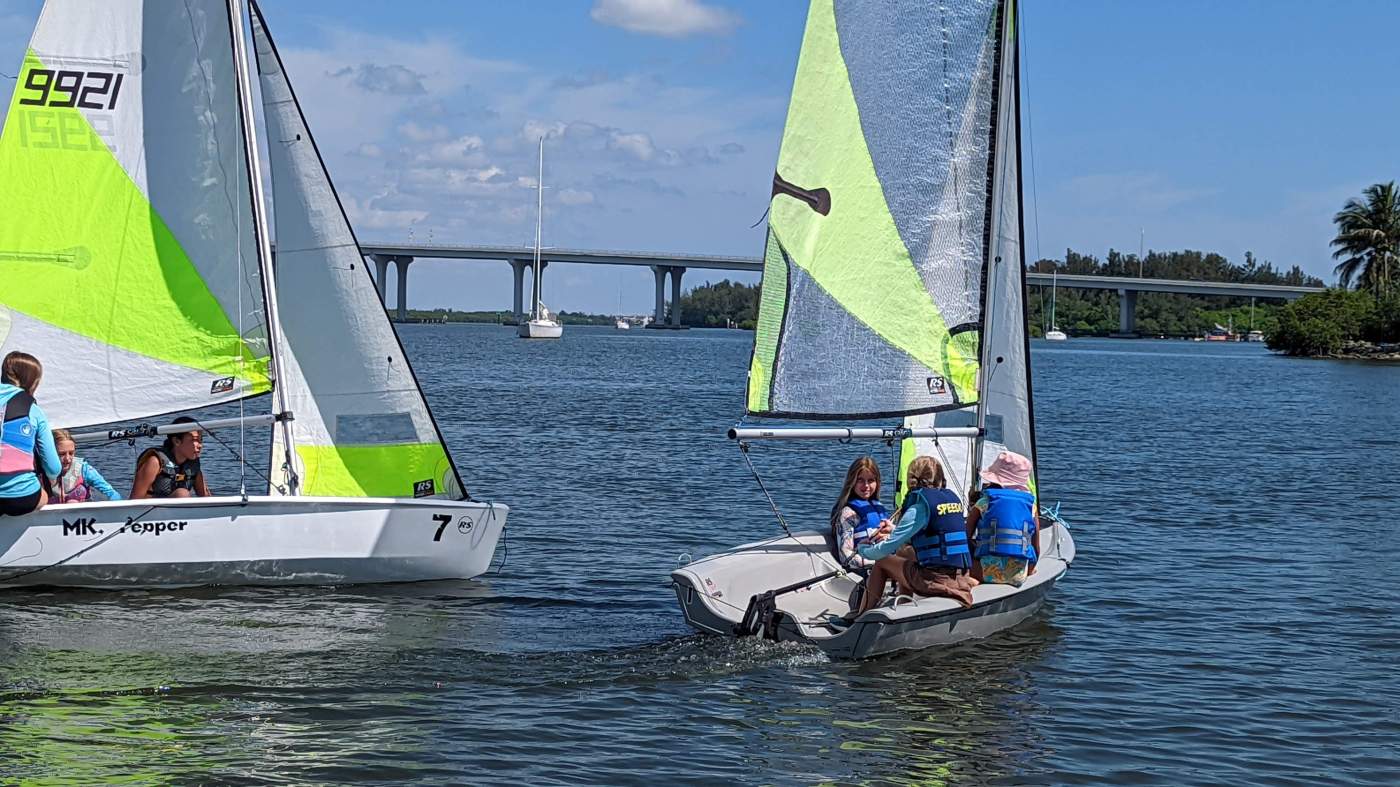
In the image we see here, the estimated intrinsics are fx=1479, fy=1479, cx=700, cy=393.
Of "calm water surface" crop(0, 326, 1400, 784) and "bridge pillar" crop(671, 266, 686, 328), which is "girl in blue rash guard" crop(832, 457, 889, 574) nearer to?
"calm water surface" crop(0, 326, 1400, 784)

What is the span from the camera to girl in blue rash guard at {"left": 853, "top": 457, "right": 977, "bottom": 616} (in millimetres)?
10594

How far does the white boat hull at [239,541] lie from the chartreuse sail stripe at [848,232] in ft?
10.9

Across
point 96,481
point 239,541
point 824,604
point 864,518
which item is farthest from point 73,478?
point 864,518

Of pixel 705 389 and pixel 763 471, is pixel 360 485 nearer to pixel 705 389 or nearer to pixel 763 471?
pixel 763 471

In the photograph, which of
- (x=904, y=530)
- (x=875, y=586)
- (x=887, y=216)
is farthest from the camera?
(x=887, y=216)

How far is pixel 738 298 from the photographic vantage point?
7485 inches

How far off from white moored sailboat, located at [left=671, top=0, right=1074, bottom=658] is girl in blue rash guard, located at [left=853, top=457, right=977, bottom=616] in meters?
0.52

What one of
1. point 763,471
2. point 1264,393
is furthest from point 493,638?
point 1264,393

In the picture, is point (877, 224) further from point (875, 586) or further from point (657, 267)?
point (657, 267)

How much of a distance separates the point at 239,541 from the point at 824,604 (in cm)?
496

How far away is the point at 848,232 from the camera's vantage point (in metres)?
11.8

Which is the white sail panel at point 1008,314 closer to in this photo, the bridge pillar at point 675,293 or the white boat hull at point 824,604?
the white boat hull at point 824,604

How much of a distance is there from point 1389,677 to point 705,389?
132 feet

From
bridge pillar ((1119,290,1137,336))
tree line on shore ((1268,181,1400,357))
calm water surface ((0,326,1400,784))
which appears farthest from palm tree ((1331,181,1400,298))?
calm water surface ((0,326,1400,784))
